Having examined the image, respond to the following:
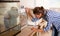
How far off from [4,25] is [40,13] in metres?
0.80

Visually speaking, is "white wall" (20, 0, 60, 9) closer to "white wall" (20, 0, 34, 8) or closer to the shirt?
"white wall" (20, 0, 34, 8)

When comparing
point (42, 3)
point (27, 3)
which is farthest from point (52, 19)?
point (27, 3)

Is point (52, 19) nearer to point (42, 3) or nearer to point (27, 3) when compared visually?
point (42, 3)

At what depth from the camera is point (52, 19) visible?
190 cm

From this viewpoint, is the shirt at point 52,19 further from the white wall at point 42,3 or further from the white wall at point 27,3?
the white wall at point 27,3

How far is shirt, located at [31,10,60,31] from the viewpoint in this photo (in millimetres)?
1854

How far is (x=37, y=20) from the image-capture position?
7.00ft

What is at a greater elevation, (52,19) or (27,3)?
(27,3)

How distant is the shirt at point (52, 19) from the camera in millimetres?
1854

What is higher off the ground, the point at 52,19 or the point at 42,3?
the point at 42,3

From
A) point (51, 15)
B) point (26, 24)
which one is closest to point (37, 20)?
point (26, 24)

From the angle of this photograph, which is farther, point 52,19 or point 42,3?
point 42,3

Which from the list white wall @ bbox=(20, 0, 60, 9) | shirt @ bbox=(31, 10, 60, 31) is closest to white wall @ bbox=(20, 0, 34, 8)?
white wall @ bbox=(20, 0, 60, 9)

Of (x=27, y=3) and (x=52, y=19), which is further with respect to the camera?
(x=27, y=3)
